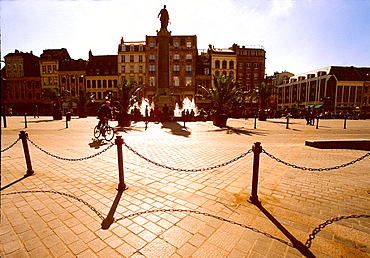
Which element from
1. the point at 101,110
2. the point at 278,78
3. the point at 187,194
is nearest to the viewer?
the point at 187,194

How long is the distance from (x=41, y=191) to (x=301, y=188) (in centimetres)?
565

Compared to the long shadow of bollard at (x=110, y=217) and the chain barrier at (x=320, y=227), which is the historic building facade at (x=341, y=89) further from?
the long shadow of bollard at (x=110, y=217)

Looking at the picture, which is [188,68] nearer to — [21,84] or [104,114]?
[104,114]

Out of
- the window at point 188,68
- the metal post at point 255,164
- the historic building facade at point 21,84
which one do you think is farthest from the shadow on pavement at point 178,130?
the historic building facade at point 21,84

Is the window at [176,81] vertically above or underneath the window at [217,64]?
underneath

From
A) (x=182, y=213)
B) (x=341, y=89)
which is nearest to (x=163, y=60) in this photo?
(x=182, y=213)

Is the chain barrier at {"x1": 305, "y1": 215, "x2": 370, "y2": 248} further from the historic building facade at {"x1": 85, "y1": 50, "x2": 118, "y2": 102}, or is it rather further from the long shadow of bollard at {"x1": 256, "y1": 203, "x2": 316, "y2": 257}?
the historic building facade at {"x1": 85, "y1": 50, "x2": 118, "y2": 102}

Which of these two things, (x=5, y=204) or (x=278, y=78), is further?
(x=278, y=78)

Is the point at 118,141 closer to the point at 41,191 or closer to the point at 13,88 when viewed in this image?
the point at 41,191

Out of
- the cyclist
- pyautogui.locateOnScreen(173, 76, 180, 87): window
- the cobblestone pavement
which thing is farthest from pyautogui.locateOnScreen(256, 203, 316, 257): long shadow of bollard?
pyautogui.locateOnScreen(173, 76, 180, 87): window

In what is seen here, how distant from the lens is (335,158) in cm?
664

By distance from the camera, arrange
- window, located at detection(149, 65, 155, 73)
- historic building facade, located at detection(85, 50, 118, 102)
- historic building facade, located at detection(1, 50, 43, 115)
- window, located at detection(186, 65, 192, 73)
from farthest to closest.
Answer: historic building facade, located at detection(1, 50, 43, 115), historic building facade, located at detection(85, 50, 118, 102), window, located at detection(149, 65, 155, 73), window, located at detection(186, 65, 192, 73)

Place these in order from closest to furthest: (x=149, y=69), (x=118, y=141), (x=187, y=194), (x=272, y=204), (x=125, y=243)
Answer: (x=125, y=243) → (x=272, y=204) → (x=187, y=194) → (x=118, y=141) → (x=149, y=69)

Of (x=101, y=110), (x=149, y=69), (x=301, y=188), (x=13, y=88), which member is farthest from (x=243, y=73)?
(x=13, y=88)
